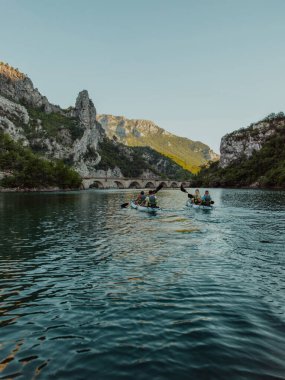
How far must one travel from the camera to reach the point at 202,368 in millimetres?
8312

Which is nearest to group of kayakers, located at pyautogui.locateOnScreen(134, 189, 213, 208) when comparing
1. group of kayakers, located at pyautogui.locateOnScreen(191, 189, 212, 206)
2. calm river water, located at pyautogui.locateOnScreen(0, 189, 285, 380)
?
group of kayakers, located at pyautogui.locateOnScreen(191, 189, 212, 206)

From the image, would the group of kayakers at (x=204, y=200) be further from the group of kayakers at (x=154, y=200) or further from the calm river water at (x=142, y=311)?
the calm river water at (x=142, y=311)

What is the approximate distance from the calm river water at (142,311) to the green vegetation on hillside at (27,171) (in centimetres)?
12135

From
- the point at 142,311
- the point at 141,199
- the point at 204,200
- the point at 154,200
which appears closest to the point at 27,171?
the point at 141,199

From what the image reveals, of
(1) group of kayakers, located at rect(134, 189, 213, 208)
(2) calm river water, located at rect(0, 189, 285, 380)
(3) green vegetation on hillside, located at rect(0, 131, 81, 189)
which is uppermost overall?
(3) green vegetation on hillside, located at rect(0, 131, 81, 189)

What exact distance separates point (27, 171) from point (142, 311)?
13985cm

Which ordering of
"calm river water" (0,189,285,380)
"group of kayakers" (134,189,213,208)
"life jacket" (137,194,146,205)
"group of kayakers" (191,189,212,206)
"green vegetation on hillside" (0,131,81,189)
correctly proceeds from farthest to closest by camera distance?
"green vegetation on hillside" (0,131,81,189), "life jacket" (137,194,146,205), "group of kayakers" (191,189,212,206), "group of kayakers" (134,189,213,208), "calm river water" (0,189,285,380)

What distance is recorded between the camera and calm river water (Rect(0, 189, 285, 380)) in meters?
8.44

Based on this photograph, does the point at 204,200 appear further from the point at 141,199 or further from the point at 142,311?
the point at 142,311

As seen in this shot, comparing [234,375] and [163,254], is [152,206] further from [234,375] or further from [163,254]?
[234,375]

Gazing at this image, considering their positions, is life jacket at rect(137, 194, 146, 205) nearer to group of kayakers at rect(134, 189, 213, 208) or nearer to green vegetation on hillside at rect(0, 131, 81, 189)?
group of kayakers at rect(134, 189, 213, 208)

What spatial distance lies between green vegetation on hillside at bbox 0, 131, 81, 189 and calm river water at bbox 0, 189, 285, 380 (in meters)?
121

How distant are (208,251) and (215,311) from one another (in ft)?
34.4

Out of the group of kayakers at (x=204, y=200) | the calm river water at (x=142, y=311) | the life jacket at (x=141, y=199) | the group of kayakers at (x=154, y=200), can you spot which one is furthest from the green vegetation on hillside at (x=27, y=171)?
the calm river water at (x=142, y=311)
